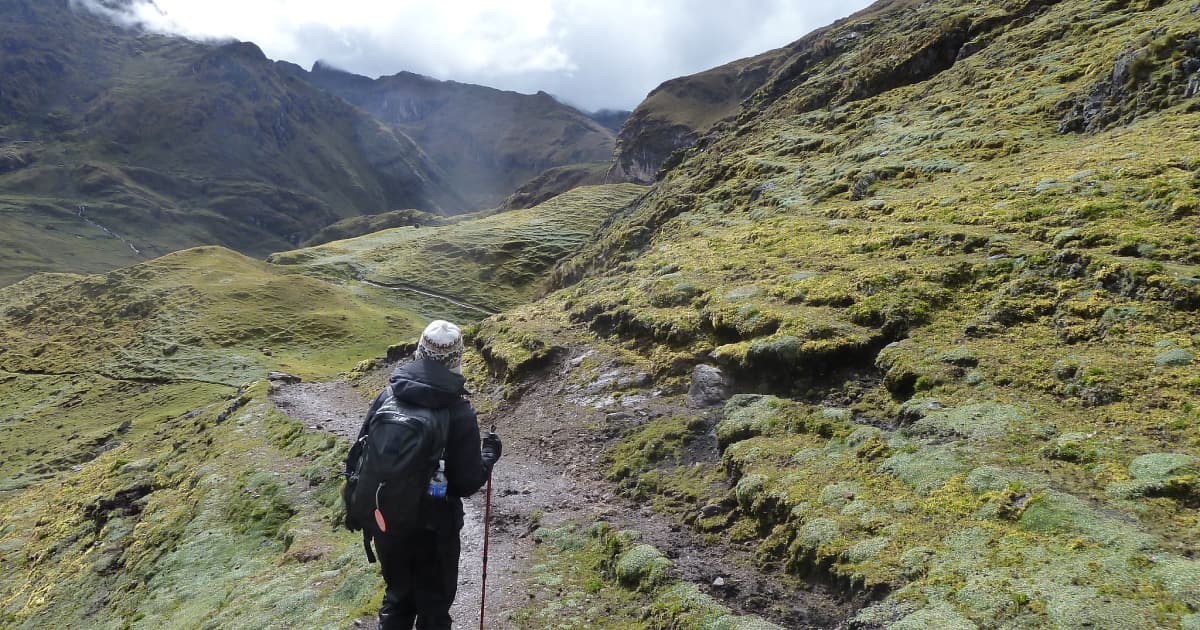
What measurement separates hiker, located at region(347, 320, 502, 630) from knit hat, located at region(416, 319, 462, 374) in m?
0.01

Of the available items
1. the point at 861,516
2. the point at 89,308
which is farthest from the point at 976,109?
the point at 89,308

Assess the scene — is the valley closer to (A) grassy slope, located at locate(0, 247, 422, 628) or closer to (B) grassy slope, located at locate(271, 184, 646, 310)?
(A) grassy slope, located at locate(0, 247, 422, 628)

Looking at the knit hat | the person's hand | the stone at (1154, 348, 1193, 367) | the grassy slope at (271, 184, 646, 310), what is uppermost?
the grassy slope at (271, 184, 646, 310)

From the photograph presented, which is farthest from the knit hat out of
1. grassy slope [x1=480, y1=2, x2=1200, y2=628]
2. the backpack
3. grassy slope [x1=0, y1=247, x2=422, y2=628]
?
grassy slope [x1=0, y1=247, x2=422, y2=628]

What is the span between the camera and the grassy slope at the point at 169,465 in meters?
18.3

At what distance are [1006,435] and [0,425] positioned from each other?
319 feet

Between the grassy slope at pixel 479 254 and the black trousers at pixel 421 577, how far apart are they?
11987 cm

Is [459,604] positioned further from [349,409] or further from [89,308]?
[89,308]

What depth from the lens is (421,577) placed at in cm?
884

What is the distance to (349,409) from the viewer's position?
3916 centimetres

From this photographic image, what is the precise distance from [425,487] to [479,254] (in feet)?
469

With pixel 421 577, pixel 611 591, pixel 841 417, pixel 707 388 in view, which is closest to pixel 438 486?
pixel 421 577

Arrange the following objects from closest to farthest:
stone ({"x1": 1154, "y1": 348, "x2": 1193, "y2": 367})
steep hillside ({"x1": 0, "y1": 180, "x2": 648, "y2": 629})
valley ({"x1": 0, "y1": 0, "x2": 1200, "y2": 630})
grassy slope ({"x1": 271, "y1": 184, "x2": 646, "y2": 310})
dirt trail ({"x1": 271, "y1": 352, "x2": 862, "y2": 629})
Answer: valley ({"x1": 0, "y1": 0, "x2": 1200, "y2": 630}) < dirt trail ({"x1": 271, "y1": 352, "x2": 862, "y2": 629}) < stone ({"x1": 1154, "y1": 348, "x2": 1193, "y2": 367}) < steep hillside ({"x1": 0, "y1": 180, "x2": 648, "y2": 629}) < grassy slope ({"x1": 271, "y1": 184, "x2": 646, "y2": 310})

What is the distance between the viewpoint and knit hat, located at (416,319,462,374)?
862 cm
